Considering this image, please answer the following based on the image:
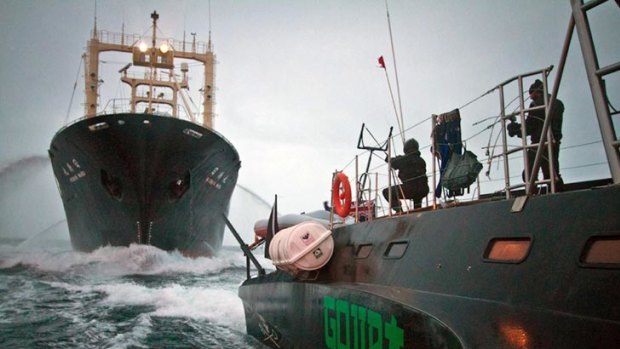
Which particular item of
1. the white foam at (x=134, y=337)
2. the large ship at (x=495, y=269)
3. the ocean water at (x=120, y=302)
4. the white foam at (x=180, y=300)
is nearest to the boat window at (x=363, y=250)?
the large ship at (x=495, y=269)

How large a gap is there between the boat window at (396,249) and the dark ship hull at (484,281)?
0.05 feet

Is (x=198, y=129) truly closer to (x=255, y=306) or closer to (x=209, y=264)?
(x=209, y=264)

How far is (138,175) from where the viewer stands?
19.7 m

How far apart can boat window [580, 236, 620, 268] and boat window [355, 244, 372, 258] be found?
309 cm

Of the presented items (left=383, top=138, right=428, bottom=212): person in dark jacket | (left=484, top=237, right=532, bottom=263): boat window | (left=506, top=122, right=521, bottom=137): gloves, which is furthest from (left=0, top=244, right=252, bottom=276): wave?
(left=484, top=237, right=532, bottom=263): boat window

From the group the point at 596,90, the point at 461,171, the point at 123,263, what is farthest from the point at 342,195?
the point at 123,263

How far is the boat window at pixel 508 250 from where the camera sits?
369 centimetres

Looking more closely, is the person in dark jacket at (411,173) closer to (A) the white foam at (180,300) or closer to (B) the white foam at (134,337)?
(B) the white foam at (134,337)

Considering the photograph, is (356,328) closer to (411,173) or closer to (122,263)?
(411,173)

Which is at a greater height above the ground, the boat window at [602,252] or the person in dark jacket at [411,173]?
the person in dark jacket at [411,173]

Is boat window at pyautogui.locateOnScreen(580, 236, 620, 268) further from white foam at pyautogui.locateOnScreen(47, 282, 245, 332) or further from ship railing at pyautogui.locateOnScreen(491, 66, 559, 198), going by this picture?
white foam at pyautogui.locateOnScreen(47, 282, 245, 332)

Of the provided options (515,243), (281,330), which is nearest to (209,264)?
(281,330)

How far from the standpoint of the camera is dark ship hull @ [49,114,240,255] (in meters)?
19.5

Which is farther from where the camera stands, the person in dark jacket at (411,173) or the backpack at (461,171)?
the person in dark jacket at (411,173)
